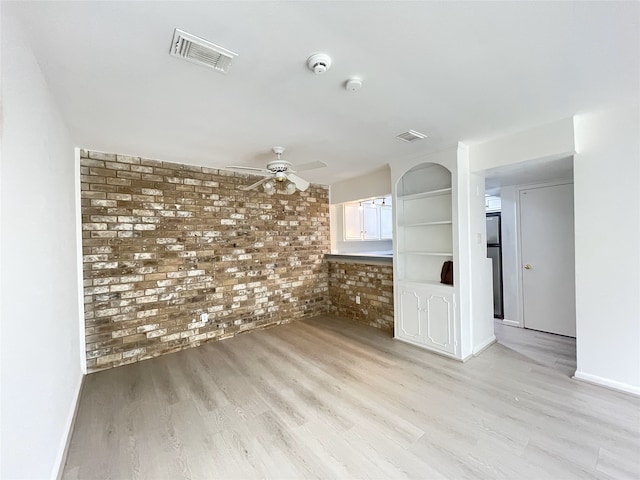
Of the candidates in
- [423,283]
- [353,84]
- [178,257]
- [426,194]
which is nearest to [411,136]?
[426,194]

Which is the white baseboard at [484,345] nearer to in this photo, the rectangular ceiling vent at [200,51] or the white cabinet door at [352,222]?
the white cabinet door at [352,222]

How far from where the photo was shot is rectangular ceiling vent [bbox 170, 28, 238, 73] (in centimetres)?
143

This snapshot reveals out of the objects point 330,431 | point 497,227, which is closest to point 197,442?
point 330,431

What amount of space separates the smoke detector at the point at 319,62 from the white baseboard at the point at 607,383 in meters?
3.48

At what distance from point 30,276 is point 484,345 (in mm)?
4222

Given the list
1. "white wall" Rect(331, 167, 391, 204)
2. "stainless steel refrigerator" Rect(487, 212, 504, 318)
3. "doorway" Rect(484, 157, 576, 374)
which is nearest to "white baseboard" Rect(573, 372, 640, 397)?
"doorway" Rect(484, 157, 576, 374)

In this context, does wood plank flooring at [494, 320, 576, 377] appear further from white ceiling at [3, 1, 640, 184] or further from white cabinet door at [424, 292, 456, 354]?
white ceiling at [3, 1, 640, 184]

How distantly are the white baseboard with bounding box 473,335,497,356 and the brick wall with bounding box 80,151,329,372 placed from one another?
8.75 ft

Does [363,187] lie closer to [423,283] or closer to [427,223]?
[427,223]

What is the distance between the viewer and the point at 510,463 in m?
1.71

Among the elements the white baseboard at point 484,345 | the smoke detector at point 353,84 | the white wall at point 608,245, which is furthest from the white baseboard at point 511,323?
the smoke detector at point 353,84

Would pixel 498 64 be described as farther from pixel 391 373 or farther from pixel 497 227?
pixel 497 227

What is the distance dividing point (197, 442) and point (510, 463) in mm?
2041

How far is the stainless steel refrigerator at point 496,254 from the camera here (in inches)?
181
